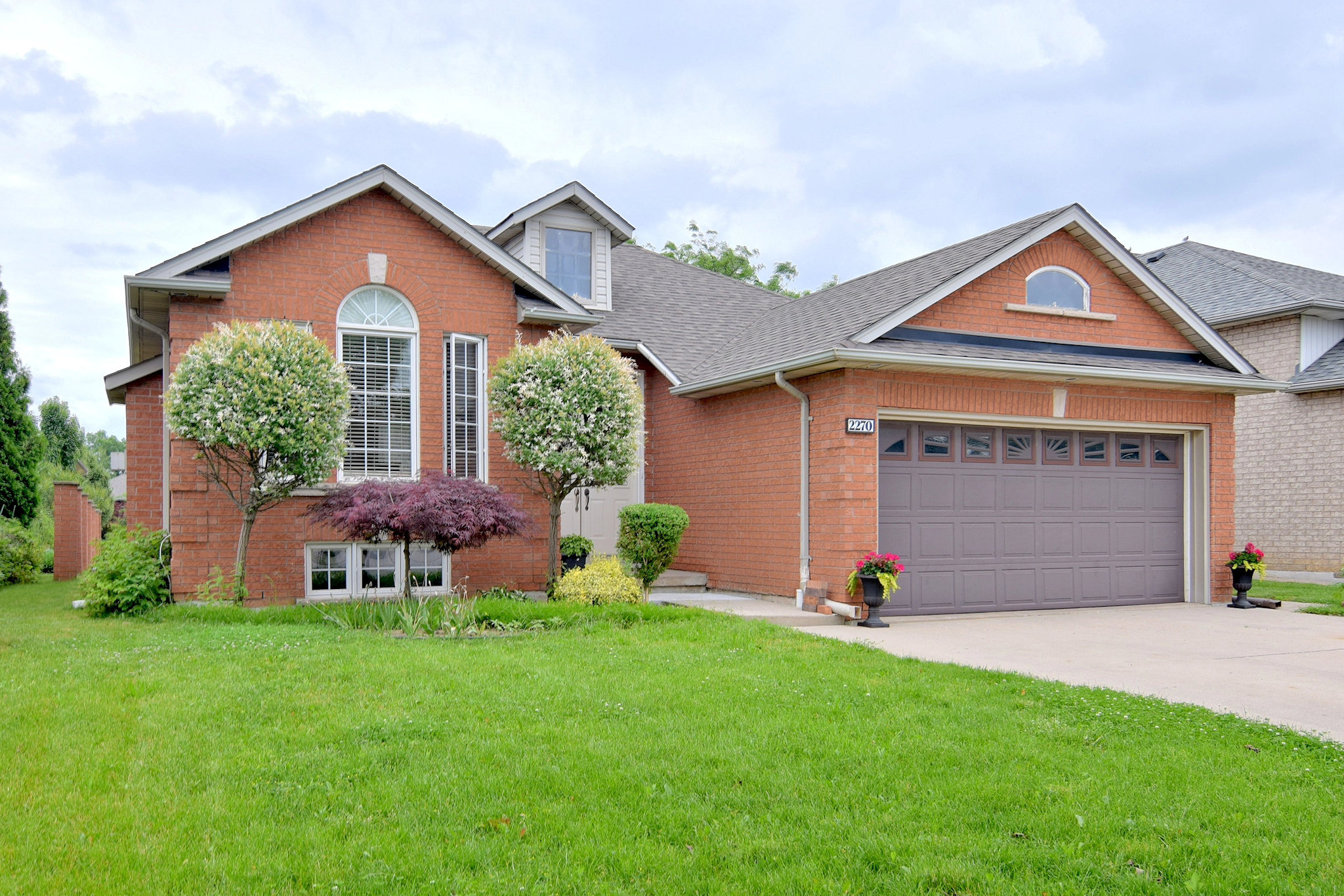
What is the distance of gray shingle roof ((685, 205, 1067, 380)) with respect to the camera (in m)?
12.6

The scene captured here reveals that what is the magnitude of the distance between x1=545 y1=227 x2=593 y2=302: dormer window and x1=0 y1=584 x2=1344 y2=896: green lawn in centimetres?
963

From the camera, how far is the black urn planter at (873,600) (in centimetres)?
1134

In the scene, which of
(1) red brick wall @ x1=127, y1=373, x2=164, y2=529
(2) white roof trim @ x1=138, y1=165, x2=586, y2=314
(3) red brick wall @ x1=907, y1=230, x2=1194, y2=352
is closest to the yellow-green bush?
(2) white roof trim @ x1=138, y1=165, x2=586, y2=314

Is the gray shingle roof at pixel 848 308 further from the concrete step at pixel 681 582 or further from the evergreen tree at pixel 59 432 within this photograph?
the evergreen tree at pixel 59 432

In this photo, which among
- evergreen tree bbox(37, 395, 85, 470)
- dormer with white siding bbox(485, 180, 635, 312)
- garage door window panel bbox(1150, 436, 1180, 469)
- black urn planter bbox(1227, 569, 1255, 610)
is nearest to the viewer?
black urn planter bbox(1227, 569, 1255, 610)

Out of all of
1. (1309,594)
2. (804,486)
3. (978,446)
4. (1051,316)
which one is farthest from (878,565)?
(1309,594)

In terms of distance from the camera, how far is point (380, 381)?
1190 centimetres

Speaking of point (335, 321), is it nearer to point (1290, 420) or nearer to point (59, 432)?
point (1290, 420)

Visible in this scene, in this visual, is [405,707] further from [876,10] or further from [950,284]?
[876,10]

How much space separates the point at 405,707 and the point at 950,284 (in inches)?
348

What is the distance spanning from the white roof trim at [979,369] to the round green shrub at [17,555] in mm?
12523

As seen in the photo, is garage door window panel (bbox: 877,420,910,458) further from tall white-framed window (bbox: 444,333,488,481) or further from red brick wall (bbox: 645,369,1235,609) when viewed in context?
tall white-framed window (bbox: 444,333,488,481)

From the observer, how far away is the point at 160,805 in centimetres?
456

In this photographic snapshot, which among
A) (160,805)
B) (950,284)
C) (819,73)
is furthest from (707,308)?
(160,805)
